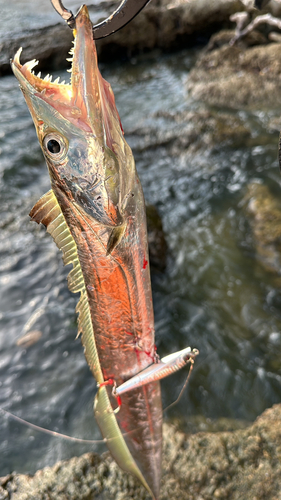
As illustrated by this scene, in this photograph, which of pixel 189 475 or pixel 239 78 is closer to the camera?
pixel 189 475

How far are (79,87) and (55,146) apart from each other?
159 millimetres

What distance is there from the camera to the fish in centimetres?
88

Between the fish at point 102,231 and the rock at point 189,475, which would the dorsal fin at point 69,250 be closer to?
the fish at point 102,231

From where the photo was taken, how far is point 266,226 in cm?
372

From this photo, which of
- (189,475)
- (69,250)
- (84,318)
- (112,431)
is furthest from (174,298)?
(69,250)

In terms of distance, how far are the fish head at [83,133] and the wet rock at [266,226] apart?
9.35ft

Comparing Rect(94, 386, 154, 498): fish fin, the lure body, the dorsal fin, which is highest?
the dorsal fin

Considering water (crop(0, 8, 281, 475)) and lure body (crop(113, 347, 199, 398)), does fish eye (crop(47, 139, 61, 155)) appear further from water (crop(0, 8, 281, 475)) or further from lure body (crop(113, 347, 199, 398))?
water (crop(0, 8, 281, 475))

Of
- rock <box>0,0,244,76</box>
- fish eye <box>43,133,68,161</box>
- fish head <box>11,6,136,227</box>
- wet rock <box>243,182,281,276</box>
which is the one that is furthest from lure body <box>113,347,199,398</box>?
rock <box>0,0,244,76</box>

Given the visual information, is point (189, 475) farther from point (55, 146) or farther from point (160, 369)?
point (55, 146)

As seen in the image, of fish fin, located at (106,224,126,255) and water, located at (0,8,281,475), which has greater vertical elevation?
fish fin, located at (106,224,126,255)

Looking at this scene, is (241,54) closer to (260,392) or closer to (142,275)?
(260,392)

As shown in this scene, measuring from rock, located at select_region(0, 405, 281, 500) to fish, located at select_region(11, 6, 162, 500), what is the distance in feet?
0.69

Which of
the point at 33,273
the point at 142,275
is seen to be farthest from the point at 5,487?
the point at 33,273
